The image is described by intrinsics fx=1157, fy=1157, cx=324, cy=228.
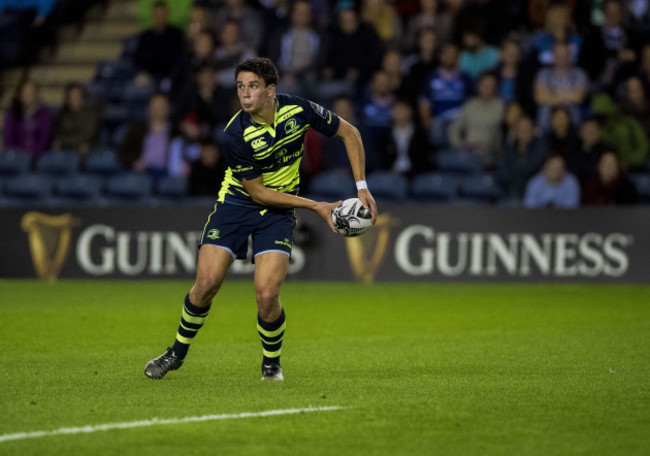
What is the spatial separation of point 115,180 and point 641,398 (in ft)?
34.2

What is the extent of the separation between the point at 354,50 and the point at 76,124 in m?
4.12

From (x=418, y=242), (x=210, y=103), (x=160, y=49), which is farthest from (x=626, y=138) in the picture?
(x=160, y=49)

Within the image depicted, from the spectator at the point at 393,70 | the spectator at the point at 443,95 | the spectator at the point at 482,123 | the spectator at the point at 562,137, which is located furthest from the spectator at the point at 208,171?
the spectator at the point at 562,137

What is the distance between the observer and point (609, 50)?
53.0 ft

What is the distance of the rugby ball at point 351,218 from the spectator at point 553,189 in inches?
329

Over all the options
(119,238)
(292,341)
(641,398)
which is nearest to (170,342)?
(292,341)

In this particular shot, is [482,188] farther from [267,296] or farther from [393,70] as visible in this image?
[267,296]

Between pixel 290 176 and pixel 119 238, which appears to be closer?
pixel 290 176

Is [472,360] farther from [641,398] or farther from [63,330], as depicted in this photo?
[63,330]

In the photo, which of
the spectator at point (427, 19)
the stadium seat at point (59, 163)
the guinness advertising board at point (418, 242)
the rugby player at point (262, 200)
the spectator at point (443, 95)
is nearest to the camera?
the rugby player at point (262, 200)

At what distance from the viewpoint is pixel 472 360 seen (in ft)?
27.1

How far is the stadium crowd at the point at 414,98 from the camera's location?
15125 mm

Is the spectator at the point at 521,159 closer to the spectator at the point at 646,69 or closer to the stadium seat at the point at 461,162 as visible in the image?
the stadium seat at the point at 461,162

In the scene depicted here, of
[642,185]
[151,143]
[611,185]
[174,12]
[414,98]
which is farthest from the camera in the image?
[174,12]
